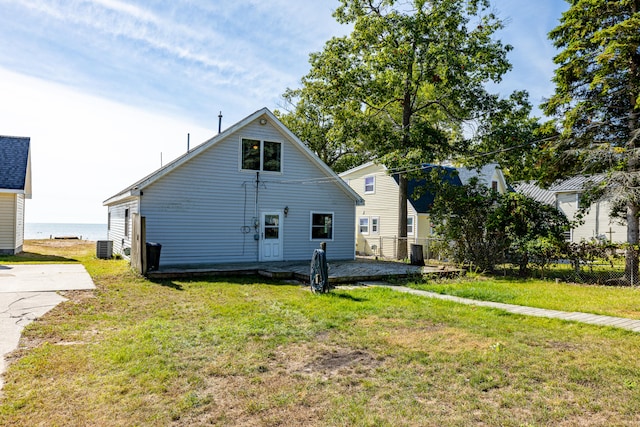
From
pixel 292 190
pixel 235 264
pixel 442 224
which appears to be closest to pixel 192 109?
pixel 292 190

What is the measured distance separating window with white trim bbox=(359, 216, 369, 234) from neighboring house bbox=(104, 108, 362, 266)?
8110mm

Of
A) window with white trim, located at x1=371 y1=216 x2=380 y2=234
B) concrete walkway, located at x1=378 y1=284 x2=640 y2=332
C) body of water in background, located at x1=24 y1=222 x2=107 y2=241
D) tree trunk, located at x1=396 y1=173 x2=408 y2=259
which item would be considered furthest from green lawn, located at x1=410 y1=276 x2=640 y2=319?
body of water in background, located at x1=24 y1=222 x2=107 y2=241

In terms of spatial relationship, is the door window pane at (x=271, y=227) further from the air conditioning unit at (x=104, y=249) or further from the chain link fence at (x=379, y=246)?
the chain link fence at (x=379, y=246)

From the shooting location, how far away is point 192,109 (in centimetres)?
1753

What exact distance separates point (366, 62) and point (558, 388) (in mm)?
17791

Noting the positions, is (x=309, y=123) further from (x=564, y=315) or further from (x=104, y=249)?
(x=564, y=315)

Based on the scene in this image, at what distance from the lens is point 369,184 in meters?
26.2

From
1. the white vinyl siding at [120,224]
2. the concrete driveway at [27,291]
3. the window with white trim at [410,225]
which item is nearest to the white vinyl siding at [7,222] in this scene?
the white vinyl siding at [120,224]

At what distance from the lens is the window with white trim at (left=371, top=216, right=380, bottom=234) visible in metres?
25.2

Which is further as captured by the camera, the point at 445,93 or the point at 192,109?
the point at 445,93

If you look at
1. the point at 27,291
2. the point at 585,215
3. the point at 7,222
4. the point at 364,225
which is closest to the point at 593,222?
the point at 585,215

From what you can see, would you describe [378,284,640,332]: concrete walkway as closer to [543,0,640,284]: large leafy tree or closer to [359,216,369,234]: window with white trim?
[543,0,640,284]: large leafy tree

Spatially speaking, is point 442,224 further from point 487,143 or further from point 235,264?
point 235,264

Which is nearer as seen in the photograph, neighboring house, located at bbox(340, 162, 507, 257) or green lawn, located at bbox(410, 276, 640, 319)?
green lawn, located at bbox(410, 276, 640, 319)
